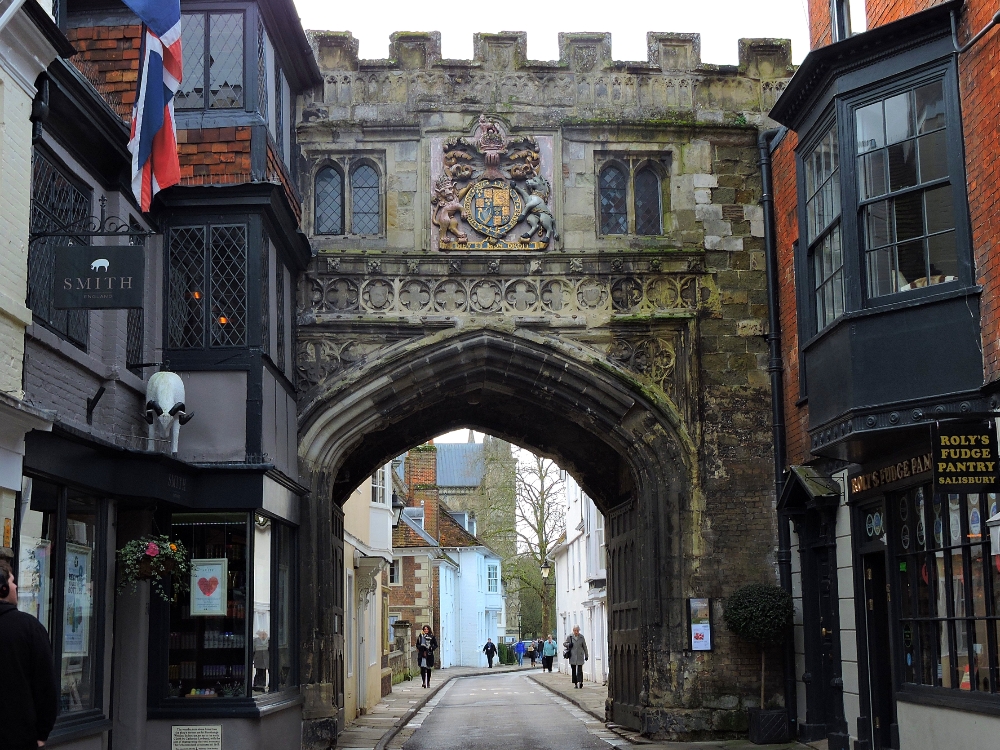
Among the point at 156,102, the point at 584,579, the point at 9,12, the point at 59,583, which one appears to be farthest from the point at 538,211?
the point at 584,579

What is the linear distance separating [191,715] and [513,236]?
279 inches

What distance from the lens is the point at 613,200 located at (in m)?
16.1

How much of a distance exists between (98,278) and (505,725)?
1218cm

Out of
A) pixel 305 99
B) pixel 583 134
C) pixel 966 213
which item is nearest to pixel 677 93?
pixel 583 134

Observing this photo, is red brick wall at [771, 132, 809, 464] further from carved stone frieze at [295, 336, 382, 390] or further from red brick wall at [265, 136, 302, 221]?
red brick wall at [265, 136, 302, 221]

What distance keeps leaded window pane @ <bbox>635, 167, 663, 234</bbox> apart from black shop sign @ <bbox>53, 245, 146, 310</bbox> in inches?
326

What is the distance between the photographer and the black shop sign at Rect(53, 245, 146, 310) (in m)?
8.98

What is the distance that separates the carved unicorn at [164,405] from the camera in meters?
11.4

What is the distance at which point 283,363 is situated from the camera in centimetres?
1425

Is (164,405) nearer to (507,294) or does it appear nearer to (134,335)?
(134,335)

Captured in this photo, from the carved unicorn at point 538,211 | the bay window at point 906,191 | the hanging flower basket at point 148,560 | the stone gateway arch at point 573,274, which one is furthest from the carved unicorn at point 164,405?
the bay window at point 906,191

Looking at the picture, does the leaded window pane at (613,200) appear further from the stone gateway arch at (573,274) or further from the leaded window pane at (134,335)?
the leaded window pane at (134,335)

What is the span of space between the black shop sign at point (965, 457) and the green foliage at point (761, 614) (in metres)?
5.74

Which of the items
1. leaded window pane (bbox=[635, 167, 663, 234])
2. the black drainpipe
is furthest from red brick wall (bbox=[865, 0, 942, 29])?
leaded window pane (bbox=[635, 167, 663, 234])
